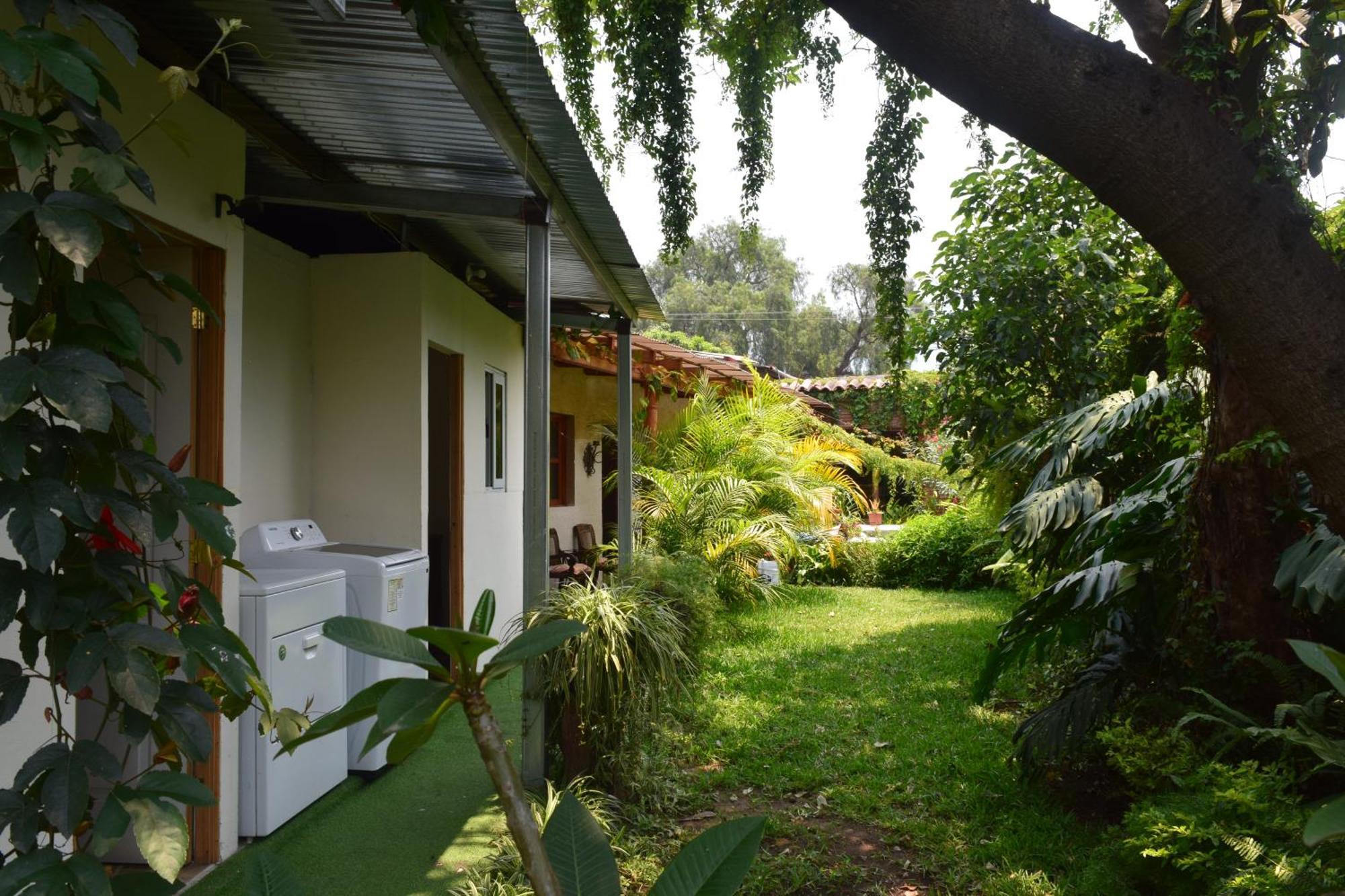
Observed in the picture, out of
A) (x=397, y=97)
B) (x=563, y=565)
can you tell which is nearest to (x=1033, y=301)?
(x=397, y=97)

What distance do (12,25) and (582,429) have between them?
9.20 metres

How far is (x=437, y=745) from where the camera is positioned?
576 cm

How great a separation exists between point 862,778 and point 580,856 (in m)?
4.90

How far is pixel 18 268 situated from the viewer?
5.10 ft

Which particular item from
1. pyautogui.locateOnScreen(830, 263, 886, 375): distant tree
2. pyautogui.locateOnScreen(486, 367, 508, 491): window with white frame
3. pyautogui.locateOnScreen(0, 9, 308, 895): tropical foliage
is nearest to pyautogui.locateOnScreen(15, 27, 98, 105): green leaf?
pyautogui.locateOnScreen(0, 9, 308, 895): tropical foliage

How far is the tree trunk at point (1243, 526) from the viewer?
3914 millimetres

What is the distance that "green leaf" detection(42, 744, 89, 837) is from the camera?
146 centimetres

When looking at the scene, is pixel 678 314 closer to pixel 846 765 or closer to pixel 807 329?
pixel 807 329

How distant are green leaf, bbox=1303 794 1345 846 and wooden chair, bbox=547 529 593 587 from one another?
8.52 metres

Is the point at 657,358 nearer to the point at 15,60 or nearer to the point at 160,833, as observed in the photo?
the point at 15,60

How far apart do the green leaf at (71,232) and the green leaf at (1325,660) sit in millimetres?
1589

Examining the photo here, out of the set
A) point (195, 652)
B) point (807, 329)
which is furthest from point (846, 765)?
point (807, 329)

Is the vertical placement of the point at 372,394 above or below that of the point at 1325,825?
above

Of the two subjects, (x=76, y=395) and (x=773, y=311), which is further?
(x=773, y=311)
